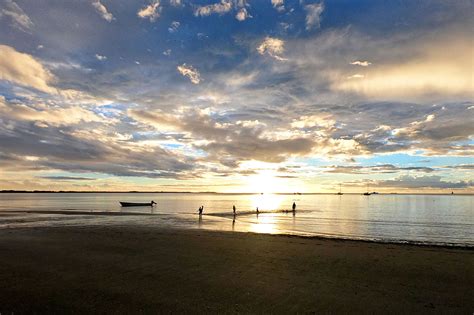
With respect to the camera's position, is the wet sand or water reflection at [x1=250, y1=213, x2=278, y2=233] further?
water reflection at [x1=250, y1=213, x2=278, y2=233]

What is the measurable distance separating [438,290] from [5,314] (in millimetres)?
14744

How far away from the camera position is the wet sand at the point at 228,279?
32.7 ft

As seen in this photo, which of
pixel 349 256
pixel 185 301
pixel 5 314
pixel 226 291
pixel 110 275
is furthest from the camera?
pixel 349 256

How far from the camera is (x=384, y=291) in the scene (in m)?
11.8

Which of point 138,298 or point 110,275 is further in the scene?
point 110,275

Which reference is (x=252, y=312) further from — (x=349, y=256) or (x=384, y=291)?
(x=349, y=256)

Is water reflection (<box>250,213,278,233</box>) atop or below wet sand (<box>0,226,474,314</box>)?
below

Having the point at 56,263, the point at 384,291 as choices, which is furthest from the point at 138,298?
the point at 384,291

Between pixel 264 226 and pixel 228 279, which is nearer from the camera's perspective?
pixel 228 279

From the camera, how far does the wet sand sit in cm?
995

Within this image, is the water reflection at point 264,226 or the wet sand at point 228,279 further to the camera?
the water reflection at point 264,226

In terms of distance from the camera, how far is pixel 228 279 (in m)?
12.9

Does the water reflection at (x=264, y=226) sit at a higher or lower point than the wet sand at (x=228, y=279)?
lower

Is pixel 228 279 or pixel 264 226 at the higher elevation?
pixel 228 279
